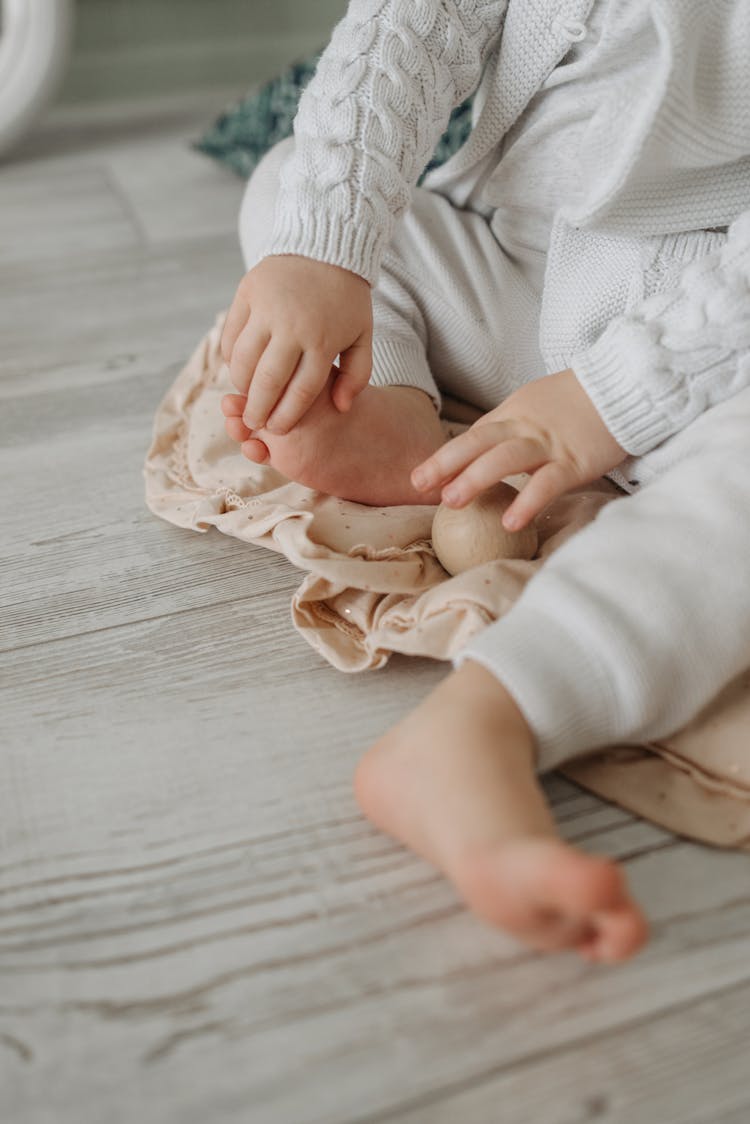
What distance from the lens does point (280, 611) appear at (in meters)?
0.73

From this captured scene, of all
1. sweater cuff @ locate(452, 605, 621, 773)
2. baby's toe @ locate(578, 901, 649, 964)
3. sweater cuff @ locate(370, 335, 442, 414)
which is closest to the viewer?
baby's toe @ locate(578, 901, 649, 964)

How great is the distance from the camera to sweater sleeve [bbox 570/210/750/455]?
0.69 m

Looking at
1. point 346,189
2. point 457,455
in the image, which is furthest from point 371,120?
point 457,455

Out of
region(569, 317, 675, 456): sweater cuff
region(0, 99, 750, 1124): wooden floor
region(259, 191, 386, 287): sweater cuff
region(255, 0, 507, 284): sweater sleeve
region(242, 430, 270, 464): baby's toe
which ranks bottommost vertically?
region(0, 99, 750, 1124): wooden floor

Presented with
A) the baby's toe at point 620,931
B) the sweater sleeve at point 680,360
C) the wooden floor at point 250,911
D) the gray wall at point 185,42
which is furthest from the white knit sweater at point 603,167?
the gray wall at point 185,42

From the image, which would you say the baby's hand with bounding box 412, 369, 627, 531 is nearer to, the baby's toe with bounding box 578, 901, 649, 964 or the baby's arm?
the baby's arm

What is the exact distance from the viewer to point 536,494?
2.18 feet

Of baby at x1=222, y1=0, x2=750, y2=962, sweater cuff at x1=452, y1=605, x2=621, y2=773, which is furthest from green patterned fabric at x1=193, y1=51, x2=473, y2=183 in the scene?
sweater cuff at x1=452, y1=605, x2=621, y2=773

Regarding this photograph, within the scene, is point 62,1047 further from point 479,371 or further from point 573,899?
point 479,371

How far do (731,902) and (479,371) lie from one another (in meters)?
0.49

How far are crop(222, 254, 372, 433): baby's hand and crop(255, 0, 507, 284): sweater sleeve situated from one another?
17mm

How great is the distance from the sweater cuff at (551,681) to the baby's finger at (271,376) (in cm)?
24

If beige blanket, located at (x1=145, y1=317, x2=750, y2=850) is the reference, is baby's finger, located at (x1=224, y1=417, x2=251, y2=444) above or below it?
above

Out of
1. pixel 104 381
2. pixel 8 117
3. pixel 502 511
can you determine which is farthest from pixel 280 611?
pixel 8 117
